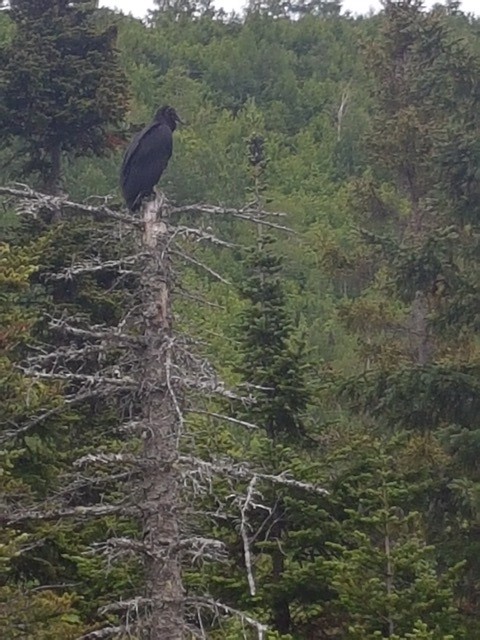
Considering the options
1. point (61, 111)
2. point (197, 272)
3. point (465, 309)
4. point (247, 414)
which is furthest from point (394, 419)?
point (197, 272)

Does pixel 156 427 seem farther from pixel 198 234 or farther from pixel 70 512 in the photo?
pixel 198 234

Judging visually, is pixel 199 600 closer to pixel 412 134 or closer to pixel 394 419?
pixel 394 419

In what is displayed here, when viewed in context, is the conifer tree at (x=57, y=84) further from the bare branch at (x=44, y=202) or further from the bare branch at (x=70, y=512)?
the bare branch at (x=70, y=512)

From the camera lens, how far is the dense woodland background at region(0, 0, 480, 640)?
6.73 m

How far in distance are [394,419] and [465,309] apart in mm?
1063

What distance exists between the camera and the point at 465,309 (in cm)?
953

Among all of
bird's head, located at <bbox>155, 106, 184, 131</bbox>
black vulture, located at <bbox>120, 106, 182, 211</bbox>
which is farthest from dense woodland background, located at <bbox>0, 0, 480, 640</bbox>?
bird's head, located at <bbox>155, 106, 184, 131</bbox>

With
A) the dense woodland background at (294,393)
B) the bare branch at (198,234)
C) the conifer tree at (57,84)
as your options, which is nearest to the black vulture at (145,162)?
the dense woodland background at (294,393)

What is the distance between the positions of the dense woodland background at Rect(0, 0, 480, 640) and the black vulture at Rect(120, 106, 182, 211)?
56 cm

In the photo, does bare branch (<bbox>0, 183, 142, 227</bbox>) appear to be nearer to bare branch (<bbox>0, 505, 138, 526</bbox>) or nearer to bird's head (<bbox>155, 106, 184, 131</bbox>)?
bare branch (<bbox>0, 505, 138, 526</bbox>)

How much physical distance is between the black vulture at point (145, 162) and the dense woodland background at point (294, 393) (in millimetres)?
557

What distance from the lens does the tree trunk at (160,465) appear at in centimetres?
508

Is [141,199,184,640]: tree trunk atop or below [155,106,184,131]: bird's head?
below

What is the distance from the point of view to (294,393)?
8.27 metres
